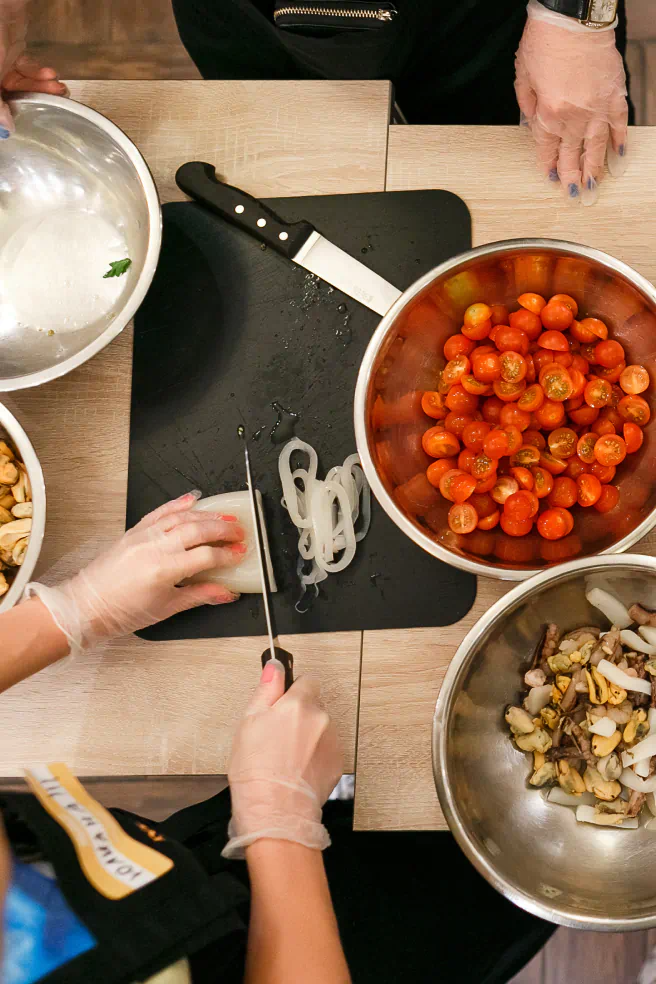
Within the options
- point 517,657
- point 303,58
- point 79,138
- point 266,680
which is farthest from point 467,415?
point 79,138

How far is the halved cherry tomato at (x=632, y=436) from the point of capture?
116 cm

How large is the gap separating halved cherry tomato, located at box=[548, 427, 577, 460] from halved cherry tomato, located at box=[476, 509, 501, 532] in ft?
0.42

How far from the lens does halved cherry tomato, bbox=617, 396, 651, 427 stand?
1.16m

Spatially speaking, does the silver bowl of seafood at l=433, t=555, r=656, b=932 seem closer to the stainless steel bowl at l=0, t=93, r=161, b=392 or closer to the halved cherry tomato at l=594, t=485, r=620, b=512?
the halved cherry tomato at l=594, t=485, r=620, b=512

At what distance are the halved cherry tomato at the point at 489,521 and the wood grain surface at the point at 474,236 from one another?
0.44 feet

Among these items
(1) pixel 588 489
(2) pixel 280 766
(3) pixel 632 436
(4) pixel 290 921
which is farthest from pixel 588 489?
(4) pixel 290 921

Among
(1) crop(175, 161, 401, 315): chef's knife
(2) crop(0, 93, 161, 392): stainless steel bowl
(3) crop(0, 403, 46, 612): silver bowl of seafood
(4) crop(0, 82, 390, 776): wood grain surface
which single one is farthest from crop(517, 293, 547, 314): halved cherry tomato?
(3) crop(0, 403, 46, 612): silver bowl of seafood

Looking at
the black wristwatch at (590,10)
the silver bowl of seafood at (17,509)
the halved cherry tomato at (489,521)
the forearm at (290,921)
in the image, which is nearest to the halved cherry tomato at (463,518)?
the halved cherry tomato at (489,521)

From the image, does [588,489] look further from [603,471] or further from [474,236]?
[474,236]

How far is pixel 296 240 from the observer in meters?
1.31

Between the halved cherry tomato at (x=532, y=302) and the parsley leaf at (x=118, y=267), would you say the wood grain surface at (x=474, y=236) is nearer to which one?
the halved cherry tomato at (x=532, y=302)

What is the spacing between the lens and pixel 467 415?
3.97 ft

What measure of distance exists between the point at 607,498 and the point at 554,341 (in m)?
0.25

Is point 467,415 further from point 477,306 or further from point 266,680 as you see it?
point 266,680
